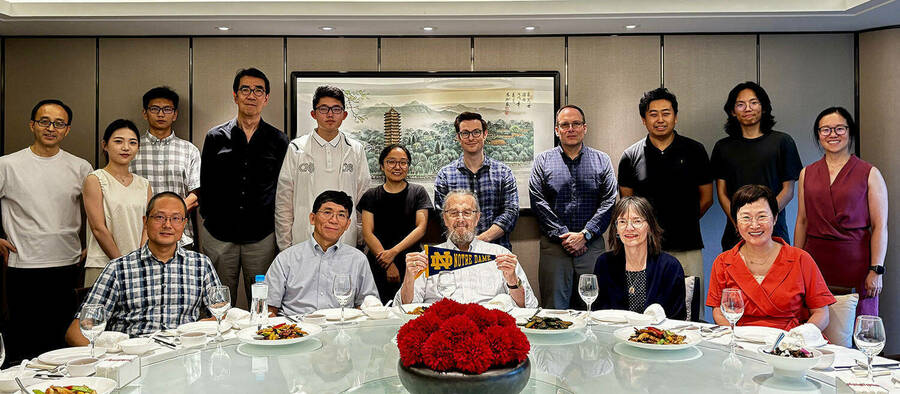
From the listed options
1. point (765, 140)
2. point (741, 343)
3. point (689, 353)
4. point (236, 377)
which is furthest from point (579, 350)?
point (765, 140)

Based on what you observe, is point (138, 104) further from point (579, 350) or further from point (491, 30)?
point (579, 350)

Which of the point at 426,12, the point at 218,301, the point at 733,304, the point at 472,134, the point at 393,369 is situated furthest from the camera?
the point at 426,12

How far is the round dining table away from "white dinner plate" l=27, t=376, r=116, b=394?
0.06 meters

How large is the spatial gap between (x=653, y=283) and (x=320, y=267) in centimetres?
165

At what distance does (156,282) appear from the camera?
2.88 meters

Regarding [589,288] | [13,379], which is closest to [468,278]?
[589,288]

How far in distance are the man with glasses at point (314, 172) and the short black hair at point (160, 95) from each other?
1.09 m

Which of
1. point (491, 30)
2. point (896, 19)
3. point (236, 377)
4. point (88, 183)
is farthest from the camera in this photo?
point (491, 30)

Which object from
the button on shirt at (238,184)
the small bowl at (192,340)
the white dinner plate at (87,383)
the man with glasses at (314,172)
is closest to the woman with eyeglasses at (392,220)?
the man with glasses at (314,172)

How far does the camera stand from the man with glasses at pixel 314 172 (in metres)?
4.31

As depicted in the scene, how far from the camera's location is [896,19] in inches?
183

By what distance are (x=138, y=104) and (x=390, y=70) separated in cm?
198

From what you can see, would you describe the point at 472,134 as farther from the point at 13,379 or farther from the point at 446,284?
the point at 13,379

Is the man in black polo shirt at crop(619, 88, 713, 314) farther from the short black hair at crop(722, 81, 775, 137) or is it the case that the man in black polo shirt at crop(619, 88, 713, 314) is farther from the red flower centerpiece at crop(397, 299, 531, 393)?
the red flower centerpiece at crop(397, 299, 531, 393)
